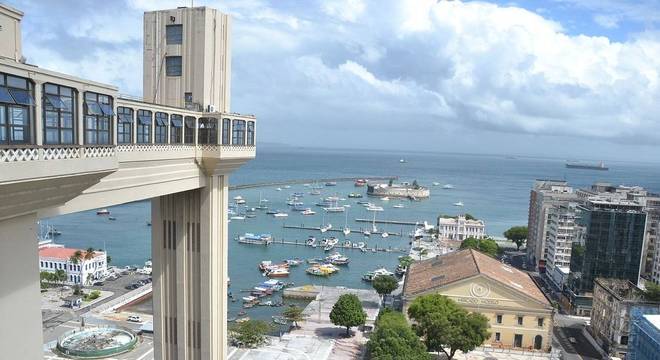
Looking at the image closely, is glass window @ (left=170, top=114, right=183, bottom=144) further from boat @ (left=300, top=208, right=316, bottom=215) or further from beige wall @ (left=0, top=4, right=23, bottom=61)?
boat @ (left=300, top=208, right=316, bottom=215)

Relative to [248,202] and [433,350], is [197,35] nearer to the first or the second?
[433,350]

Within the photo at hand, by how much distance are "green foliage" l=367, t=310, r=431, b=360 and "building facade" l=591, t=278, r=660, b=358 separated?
55.0 feet

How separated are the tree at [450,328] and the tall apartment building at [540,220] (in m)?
34.7

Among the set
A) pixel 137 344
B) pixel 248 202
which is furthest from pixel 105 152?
pixel 248 202

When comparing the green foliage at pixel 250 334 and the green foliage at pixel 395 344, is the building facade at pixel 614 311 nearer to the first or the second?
the green foliage at pixel 395 344

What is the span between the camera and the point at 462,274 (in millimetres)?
39312

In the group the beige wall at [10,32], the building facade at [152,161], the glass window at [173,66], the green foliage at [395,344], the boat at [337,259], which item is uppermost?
the glass window at [173,66]

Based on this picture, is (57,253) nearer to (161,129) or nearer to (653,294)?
(161,129)

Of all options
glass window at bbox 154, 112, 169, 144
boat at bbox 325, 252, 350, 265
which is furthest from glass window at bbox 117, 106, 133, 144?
boat at bbox 325, 252, 350, 265

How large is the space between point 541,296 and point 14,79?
40.7 m

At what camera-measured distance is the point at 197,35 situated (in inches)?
659

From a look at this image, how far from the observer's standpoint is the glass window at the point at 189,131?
627 inches

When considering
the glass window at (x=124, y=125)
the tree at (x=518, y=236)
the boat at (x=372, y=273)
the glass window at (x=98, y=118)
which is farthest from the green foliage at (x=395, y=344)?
the tree at (x=518, y=236)

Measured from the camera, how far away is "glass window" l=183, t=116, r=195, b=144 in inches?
627
